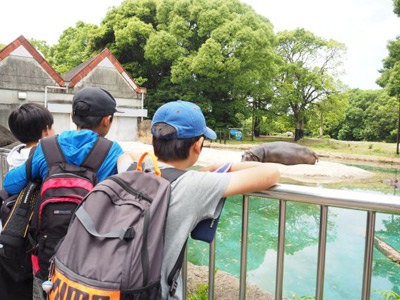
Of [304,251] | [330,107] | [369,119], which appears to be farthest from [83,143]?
[369,119]

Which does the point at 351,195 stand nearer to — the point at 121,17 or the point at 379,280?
the point at 379,280

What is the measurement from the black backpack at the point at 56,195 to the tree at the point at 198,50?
20.6 m

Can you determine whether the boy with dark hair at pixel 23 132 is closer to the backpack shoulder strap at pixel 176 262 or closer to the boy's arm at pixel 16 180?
the boy's arm at pixel 16 180

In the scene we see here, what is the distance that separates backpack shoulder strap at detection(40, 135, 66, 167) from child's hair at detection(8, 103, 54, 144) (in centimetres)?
43

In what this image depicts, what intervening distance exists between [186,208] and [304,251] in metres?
5.22

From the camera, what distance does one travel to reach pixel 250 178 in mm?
1265

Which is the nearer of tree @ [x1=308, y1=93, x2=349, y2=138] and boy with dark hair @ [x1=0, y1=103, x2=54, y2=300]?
boy with dark hair @ [x1=0, y1=103, x2=54, y2=300]

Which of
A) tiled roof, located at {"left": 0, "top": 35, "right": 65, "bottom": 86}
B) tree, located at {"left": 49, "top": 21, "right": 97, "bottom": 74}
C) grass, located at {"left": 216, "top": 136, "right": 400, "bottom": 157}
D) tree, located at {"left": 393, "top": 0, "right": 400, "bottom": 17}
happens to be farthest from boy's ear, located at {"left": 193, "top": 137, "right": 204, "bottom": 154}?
tree, located at {"left": 49, "top": 21, "right": 97, "bottom": 74}

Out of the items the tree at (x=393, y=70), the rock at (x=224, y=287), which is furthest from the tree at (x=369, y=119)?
the rock at (x=224, y=287)

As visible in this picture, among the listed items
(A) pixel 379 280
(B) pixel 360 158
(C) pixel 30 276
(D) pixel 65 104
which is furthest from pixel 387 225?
(D) pixel 65 104

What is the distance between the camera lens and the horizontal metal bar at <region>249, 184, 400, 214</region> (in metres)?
1.24

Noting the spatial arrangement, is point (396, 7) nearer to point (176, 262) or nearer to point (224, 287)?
point (224, 287)

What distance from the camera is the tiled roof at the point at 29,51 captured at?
56.4ft

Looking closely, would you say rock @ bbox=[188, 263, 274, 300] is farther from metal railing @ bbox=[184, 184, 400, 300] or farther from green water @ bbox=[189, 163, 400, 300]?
metal railing @ bbox=[184, 184, 400, 300]
